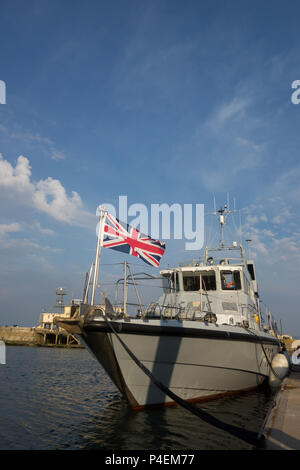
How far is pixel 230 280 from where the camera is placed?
1222cm

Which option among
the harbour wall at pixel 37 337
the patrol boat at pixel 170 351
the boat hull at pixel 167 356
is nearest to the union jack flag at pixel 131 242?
the patrol boat at pixel 170 351

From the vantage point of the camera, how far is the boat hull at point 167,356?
796cm

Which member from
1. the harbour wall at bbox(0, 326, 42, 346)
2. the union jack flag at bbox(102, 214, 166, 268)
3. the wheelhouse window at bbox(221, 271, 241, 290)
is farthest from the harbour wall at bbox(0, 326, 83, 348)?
the union jack flag at bbox(102, 214, 166, 268)

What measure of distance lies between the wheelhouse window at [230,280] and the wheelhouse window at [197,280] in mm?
378

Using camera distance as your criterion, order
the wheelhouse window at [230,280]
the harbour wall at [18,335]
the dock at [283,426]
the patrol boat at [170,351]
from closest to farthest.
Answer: the dock at [283,426] < the patrol boat at [170,351] < the wheelhouse window at [230,280] < the harbour wall at [18,335]

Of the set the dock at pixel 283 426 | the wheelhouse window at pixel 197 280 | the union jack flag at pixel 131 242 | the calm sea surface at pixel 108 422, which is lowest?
the calm sea surface at pixel 108 422

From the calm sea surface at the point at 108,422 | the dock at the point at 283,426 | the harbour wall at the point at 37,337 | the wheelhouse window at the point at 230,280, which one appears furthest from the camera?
the harbour wall at the point at 37,337

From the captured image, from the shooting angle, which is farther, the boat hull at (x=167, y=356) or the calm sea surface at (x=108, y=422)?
the boat hull at (x=167, y=356)

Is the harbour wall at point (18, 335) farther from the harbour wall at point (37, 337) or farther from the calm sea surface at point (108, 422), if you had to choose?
the calm sea surface at point (108, 422)

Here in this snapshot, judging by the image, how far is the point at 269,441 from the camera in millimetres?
5062

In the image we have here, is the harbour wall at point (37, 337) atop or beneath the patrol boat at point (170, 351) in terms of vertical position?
beneath
